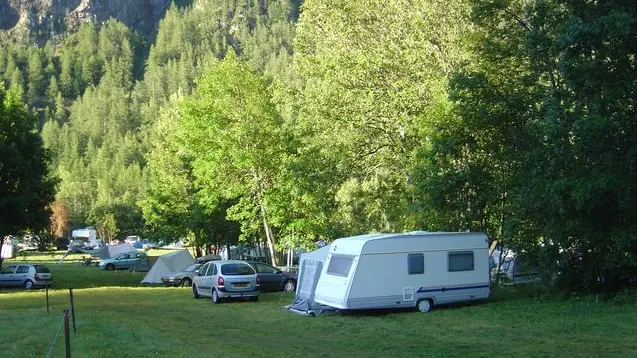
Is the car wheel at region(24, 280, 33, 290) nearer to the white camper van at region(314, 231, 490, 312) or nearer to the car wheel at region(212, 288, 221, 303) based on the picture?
the car wheel at region(212, 288, 221, 303)

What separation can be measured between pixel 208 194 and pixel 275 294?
11.5 m

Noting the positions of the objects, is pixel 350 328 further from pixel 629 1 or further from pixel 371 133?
pixel 371 133

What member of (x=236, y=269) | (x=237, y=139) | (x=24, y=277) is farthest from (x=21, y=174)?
(x=236, y=269)

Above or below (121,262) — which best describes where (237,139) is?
above

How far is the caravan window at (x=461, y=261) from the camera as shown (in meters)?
21.7

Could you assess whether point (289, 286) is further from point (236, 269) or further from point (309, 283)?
point (309, 283)

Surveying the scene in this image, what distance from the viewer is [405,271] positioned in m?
21.0

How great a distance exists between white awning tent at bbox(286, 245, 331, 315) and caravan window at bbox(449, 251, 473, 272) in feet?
12.5

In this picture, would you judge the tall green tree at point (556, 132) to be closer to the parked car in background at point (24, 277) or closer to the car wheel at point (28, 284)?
the parked car in background at point (24, 277)

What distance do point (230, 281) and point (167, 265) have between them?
1690 cm

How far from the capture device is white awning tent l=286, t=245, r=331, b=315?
22188mm

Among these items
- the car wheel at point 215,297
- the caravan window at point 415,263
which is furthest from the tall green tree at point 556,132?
the car wheel at point 215,297

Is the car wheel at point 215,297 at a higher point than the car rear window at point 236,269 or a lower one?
lower

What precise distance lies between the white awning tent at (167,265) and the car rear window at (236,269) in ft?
50.3
